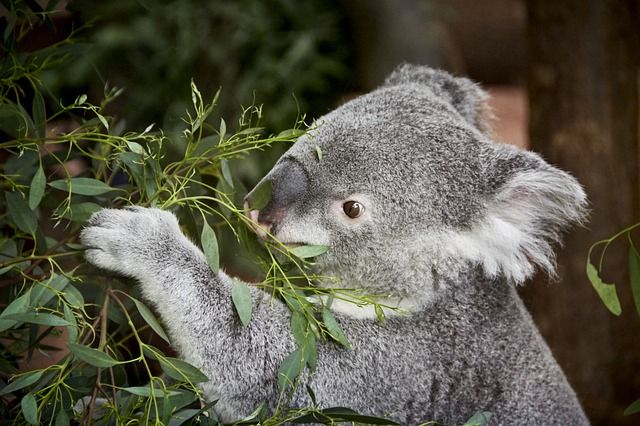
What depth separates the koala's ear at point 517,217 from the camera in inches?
75.9

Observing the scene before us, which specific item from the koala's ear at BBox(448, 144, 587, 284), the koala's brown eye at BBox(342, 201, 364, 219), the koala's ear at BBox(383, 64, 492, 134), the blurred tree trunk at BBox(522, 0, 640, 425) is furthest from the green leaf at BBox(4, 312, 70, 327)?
the blurred tree trunk at BBox(522, 0, 640, 425)

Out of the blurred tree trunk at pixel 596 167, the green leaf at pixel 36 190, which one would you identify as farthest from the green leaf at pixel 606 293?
the blurred tree trunk at pixel 596 167

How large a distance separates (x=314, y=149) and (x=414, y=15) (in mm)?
2558

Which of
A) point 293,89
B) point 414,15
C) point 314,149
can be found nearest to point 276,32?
point 293,89

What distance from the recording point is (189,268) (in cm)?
176

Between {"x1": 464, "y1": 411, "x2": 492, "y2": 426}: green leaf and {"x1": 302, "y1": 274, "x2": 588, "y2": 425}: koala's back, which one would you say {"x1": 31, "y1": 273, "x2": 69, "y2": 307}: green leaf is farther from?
{"x1": 464, "y1": 411, "x2": 492, "y2": 426}: green leaf

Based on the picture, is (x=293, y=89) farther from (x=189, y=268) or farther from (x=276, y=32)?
(x=189, y=268)

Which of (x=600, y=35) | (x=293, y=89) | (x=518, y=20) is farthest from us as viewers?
(x=518, y=20)

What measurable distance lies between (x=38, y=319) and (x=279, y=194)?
2.22 feet

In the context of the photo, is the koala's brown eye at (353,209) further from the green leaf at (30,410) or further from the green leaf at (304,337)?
the green leaf at (30,410)

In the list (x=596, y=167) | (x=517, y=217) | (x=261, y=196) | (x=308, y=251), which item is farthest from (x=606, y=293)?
(x=596, y=167)

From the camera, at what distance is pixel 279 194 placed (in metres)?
1.91

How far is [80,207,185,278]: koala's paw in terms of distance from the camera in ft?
5.46

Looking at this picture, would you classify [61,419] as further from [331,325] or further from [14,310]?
[331,325]
